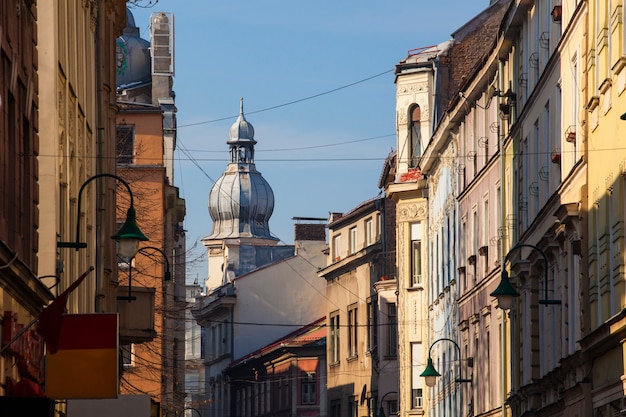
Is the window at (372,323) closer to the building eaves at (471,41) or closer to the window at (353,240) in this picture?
the window at (353,240)

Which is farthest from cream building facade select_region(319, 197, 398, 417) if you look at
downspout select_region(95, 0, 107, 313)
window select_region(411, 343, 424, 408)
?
downspout select_region(95, 0, 107, 313)

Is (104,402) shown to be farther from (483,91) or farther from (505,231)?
(483,91)

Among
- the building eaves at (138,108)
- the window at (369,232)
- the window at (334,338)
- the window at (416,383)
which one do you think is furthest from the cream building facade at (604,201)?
the window at (334,338)

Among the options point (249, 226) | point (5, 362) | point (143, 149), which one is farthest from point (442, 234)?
point (249, 226)

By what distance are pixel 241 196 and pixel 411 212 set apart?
308 feet

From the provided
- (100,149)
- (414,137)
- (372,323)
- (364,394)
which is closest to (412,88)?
(414,137)

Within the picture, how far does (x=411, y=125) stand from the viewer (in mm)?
57531

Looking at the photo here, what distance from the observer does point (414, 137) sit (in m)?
57.5

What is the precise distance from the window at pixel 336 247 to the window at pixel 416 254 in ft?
61.2

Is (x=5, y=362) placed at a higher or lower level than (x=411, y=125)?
lower

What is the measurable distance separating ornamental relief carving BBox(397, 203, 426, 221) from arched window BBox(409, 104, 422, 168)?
1.42 m

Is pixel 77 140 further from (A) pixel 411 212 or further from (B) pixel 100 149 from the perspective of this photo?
(A) pixel 411 212

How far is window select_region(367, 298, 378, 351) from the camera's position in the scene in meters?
67.2

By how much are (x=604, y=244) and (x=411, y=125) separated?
32.7 metres
